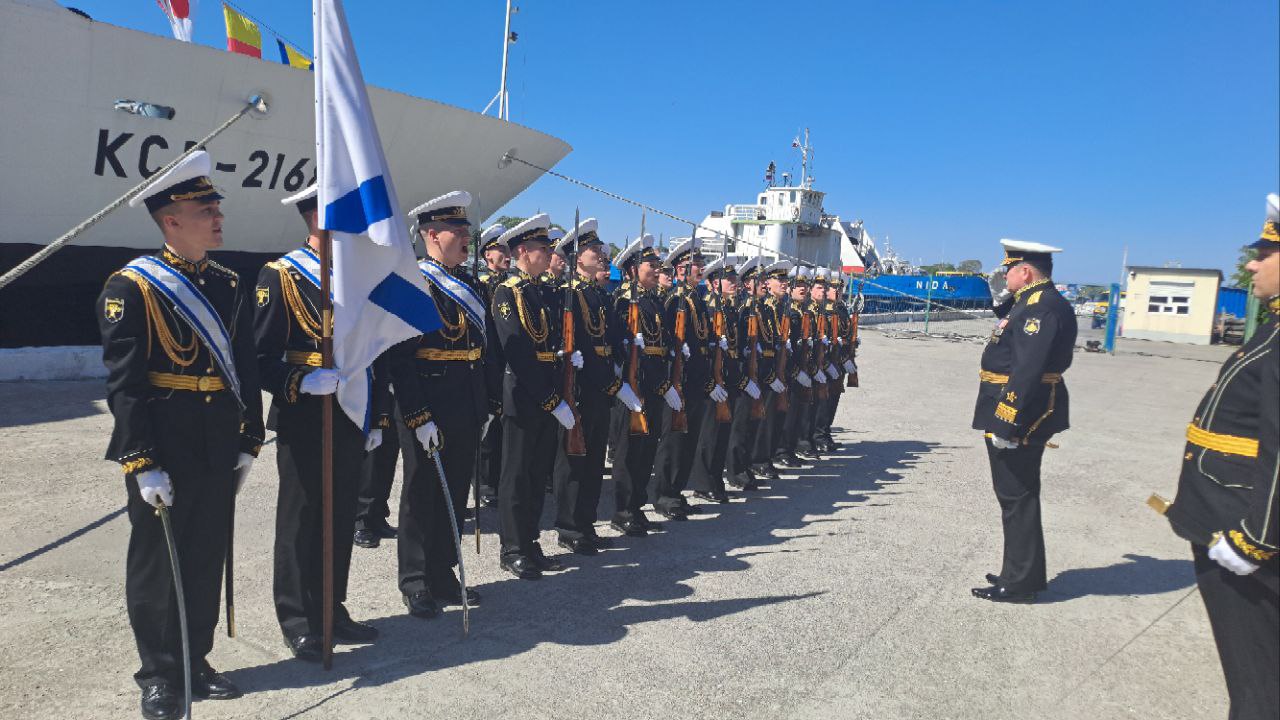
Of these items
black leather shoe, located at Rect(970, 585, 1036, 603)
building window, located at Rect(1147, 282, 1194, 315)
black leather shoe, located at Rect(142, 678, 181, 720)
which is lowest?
black leather shoe, located at Rect(970, 585, 1036, 603)

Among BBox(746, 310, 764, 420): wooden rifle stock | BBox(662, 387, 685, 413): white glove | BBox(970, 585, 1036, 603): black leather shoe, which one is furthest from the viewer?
BBox(746, 310, 764, 420): wooden rifle stock

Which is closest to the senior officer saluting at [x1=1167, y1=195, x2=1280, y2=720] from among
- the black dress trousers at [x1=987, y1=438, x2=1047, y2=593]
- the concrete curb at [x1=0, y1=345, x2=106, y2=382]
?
the black dress trousers at [x1=987, y1=438, x2=1047, y2=593]

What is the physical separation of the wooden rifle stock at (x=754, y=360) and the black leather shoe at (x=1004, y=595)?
2.60m

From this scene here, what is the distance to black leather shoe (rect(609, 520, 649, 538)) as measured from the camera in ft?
17.0

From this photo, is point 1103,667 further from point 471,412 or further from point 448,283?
point 448,283

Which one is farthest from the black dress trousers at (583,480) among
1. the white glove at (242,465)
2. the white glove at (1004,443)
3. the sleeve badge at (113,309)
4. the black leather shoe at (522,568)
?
the sleeve badge at (113,309)

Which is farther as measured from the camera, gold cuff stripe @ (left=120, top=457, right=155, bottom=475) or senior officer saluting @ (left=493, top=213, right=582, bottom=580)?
senior officer saluting @ (left=493, top=213, right=582, bottom=580)

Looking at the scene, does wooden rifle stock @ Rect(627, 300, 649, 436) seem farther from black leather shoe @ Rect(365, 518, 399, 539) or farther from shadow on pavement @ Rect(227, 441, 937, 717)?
black leather shoe @ Rect(365, 518, 399, 539)

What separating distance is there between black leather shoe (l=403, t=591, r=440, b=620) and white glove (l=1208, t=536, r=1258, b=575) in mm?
3111

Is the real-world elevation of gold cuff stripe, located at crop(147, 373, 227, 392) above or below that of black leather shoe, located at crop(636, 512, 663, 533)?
above

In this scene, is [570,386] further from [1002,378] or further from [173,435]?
[1002,378]

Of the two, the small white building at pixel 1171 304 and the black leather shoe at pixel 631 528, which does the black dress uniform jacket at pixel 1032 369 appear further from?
the small white building at pixel 1171 304

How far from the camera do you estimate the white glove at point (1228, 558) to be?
2350 mm

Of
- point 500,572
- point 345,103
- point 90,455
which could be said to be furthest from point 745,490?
point 90,455
